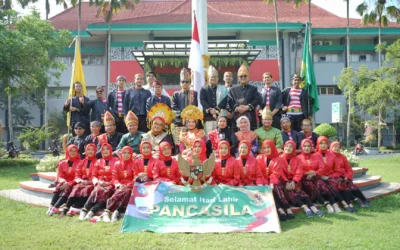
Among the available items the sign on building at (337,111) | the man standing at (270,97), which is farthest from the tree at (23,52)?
the sign on building at (337,111)

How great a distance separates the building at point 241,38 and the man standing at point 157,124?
1660 cm

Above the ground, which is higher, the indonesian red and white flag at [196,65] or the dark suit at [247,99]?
the indonesian red and white flag at [196,65]

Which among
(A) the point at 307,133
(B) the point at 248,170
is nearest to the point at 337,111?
(A) the point at 307,133

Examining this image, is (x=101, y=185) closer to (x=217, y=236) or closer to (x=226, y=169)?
(x=226, y=169)

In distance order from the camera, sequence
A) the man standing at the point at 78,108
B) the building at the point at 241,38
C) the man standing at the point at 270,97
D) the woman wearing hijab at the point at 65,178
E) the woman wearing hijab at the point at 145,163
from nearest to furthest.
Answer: the woman wearing hijab at the point at 145,163 → the woman wearing hijab at the point at 65,178 → the man standing at the point at 270,97 → the man standing at the point at 78,108 → the building at the point at 241,38

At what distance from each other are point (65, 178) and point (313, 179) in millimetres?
4277

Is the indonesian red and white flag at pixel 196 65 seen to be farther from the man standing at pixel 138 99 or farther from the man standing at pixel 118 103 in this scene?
the man standing at pixel 118 103

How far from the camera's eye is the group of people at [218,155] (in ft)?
22.0

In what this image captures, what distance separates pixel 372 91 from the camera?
75.0ft

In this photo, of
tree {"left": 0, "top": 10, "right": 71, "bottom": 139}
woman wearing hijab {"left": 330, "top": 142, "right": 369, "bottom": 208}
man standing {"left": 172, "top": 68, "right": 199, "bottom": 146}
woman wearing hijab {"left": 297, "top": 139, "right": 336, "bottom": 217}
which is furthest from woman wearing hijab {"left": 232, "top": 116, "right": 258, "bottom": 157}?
tree {"left": 0, "top": 10, "right": 71, "bottom": 139}

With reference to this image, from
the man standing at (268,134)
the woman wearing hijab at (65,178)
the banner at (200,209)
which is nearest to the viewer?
the banner at (200,209)

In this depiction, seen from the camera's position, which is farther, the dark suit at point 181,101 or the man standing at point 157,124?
the dark suit at point 181,101

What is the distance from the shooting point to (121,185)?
262 inches

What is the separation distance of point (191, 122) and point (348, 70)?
19.9 meters
